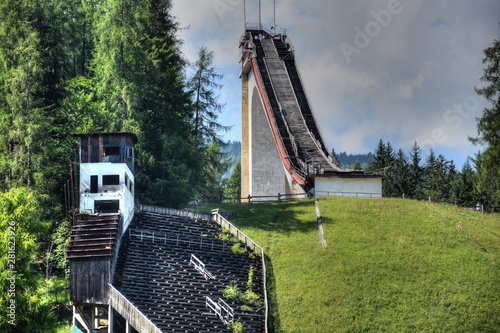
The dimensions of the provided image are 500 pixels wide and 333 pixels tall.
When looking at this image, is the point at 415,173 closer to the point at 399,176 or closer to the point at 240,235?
the point at 399,176

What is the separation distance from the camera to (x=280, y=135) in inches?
2569

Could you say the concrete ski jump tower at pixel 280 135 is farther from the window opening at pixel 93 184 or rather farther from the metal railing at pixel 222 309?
the metal railing at pixel 222 309

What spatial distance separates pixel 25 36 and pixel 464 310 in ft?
106

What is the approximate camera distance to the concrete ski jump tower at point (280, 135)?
196ft

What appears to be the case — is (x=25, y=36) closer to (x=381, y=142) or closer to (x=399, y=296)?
(x=399, y=296)

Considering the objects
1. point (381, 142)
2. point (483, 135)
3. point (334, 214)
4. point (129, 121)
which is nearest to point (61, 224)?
point (129, 121)

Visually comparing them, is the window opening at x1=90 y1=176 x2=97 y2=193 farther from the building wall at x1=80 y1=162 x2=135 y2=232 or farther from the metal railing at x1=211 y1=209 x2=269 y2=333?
the metal railing at x1=211 y1=209 x2=269 y2=333

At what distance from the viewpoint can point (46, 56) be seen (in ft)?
187

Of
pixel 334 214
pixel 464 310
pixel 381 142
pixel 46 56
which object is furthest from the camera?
pixel 381 142

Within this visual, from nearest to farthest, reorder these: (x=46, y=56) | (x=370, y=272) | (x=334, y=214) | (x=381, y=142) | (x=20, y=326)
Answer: (x=20, y=326) < (x=370, y=272) < (x=334, y=214) < (x=46, y=56) < (x=381, y=142)

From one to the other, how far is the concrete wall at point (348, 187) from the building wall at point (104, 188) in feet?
51.1

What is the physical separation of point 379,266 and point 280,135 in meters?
21.4

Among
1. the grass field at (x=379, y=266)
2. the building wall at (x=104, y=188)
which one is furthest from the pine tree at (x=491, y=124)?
the building wall at (x=104, y=188)

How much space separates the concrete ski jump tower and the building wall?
15058mm
